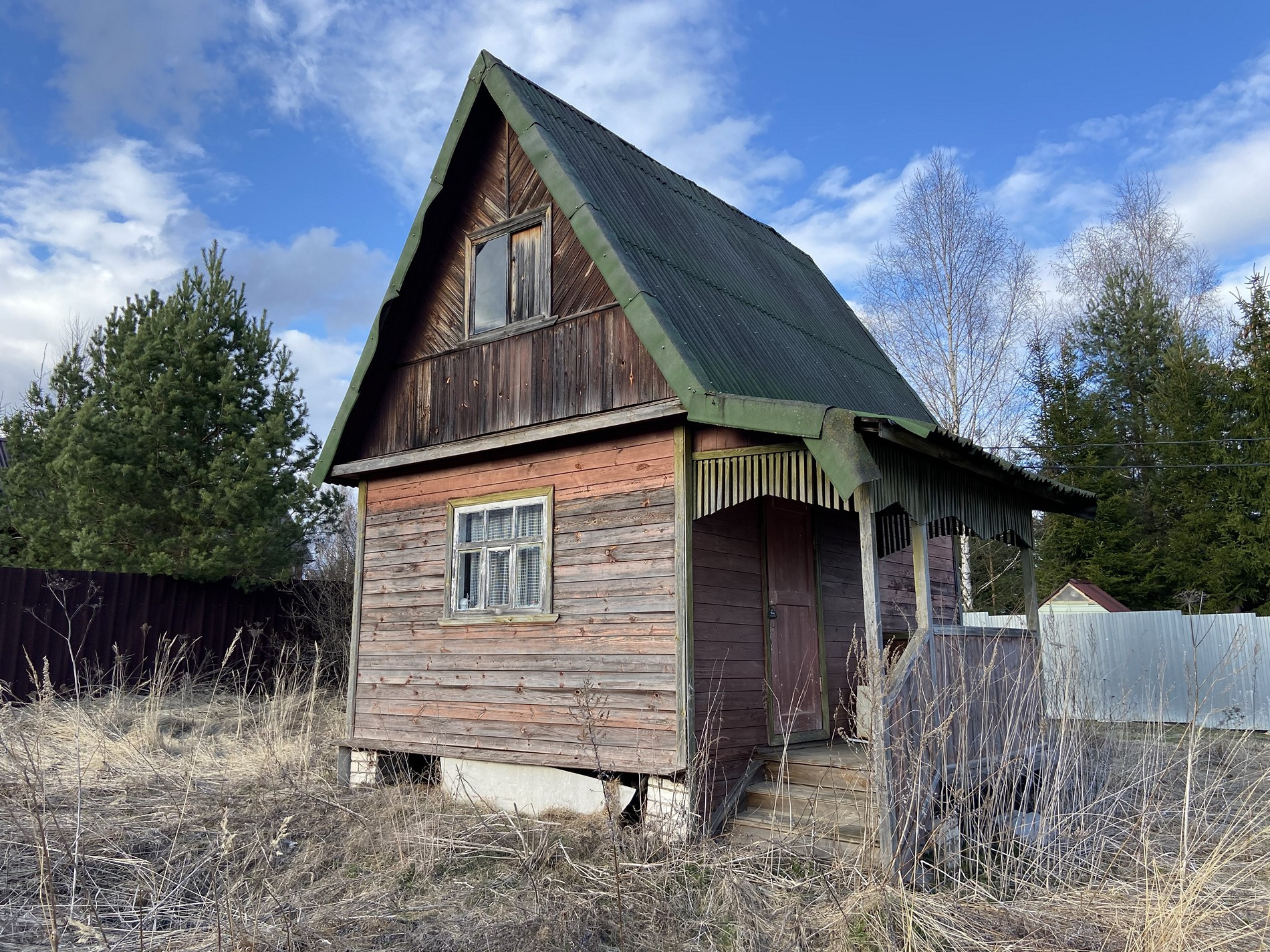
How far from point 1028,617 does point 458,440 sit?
528 cm

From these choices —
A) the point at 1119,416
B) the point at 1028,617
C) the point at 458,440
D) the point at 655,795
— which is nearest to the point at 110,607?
the point at 458,440

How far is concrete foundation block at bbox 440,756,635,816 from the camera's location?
7148 millimetres

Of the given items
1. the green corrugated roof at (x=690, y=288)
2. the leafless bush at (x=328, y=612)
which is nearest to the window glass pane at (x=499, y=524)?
the green corrugated roof at (x=690, y=288)

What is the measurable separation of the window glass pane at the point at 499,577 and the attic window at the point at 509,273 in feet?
6.65

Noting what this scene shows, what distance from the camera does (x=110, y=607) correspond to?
13.3 m

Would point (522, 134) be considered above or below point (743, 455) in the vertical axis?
above

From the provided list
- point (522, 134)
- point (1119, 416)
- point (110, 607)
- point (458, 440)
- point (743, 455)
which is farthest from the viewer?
point (1119, 416)

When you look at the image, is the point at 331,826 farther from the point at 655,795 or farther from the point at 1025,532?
the point at 1025,532

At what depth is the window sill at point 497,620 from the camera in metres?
7.56

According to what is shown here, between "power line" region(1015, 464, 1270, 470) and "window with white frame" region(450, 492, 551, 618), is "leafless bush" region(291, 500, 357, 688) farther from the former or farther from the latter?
"power line" region(1015, 464, 1270, 470)

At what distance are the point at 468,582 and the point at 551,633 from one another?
3.98ft

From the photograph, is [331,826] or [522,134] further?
[522,134]

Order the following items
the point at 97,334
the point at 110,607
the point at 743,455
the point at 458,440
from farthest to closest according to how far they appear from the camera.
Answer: the point at 97,334, the point at 110,607, the point at 458,440, the point at 743,455

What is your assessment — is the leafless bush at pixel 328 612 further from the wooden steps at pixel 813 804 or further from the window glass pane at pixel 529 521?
the wooden steps at pixel 813 804
